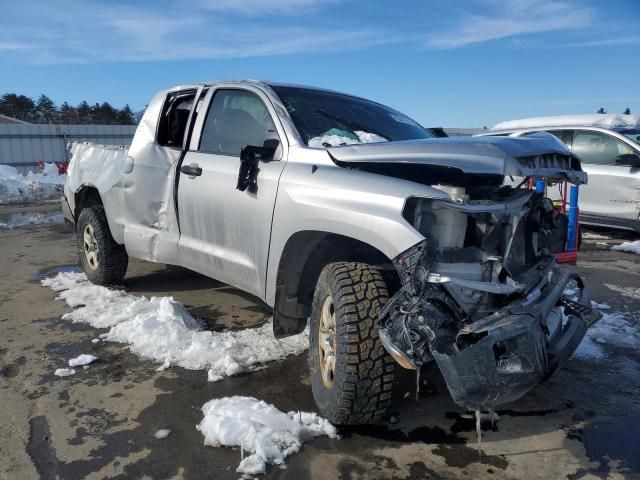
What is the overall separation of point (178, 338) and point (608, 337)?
11.0 feet

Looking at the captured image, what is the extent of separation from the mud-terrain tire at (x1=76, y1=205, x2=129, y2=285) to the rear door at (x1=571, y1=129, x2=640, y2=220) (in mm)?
6959

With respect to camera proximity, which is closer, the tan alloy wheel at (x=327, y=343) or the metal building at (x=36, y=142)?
the tan alloy wheel at (x=327, y=343)

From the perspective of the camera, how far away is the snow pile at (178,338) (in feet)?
12.3

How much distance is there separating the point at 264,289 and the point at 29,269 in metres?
4.49

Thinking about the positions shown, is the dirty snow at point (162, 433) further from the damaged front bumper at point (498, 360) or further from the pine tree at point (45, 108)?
the pine tree at point (45, 108)

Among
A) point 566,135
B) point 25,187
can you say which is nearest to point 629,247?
point 566,135

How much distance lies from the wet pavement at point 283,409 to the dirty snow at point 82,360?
85 millimetres

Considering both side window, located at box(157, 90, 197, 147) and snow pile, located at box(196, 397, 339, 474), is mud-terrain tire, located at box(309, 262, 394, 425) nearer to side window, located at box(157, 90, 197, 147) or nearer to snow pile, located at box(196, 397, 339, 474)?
snow pile, located at box(196, 397, 339, 474)

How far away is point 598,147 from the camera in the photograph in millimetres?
8633

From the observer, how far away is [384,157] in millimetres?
2844

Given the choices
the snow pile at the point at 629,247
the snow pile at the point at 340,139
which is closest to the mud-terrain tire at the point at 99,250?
the snow pile at the point at 340,139

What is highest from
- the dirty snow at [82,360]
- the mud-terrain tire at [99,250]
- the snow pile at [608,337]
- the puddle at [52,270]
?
the mud-terrain tire at [99,250]

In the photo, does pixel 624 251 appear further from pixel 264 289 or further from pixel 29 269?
pixel 29 269

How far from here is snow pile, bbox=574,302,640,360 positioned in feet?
13.1
